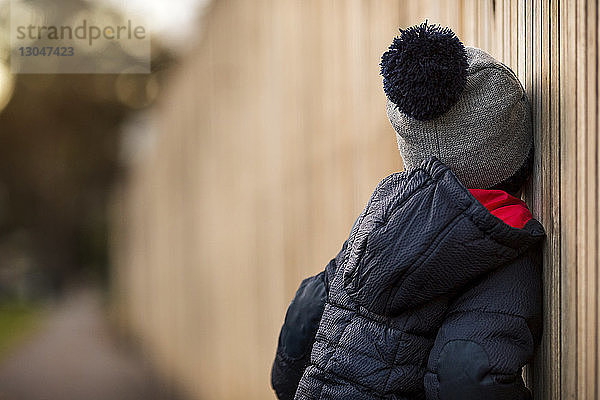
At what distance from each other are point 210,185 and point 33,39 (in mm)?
2584

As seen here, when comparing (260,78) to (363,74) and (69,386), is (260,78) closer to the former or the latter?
(363,74)

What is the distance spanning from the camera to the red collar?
1.43 meters

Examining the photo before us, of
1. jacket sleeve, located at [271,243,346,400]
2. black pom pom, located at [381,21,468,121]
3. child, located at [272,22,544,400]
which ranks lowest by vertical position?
jacket sleeve, located at [271,243,346,400]

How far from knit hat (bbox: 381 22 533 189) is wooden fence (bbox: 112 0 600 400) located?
0.22ft

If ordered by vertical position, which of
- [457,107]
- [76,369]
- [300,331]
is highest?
[457,107]

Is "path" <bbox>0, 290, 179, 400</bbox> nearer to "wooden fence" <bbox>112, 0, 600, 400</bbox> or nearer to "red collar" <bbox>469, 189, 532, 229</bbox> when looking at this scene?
"wooden fence" <bbox>112, 0, 600, 400</bbox>

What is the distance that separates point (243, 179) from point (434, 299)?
3369 millimetres

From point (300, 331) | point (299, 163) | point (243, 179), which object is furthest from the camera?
point (243, 179)

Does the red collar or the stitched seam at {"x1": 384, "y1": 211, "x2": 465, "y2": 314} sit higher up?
the red collar

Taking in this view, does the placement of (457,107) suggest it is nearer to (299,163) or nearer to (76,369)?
(299,163)

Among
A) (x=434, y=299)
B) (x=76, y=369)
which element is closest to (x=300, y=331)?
(x=434, y=299)

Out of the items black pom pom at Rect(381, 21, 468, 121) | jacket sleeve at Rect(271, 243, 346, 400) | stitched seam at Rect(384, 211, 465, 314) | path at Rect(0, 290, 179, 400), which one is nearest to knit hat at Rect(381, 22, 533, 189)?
black pom pom at Rect(381, 21, 468, 121)

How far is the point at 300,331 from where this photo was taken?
5.81ft

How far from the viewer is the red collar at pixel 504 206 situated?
1.43 m
